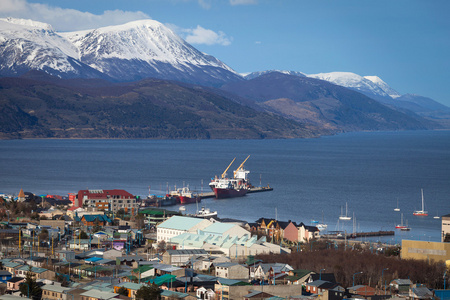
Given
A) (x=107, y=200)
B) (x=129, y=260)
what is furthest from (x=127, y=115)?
(x=129, y=260)

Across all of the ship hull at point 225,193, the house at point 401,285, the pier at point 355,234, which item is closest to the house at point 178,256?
the house at point 401,285

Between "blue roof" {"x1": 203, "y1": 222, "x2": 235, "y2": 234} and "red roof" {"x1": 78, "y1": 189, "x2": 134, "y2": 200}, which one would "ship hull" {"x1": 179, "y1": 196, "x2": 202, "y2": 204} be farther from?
"blue roof" {"x1": 203, "y1": 222, "x2": 235, "y2": 234}

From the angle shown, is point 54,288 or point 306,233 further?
point 306,233

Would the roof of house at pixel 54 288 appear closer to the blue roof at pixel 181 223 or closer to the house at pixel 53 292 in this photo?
the house at pixel 53 292

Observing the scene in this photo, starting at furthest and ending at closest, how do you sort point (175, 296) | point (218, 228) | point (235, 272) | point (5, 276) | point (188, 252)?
point (218, 228)
point (188, 252)
point (235, 272)
point (5, 276)
point (175, 296)

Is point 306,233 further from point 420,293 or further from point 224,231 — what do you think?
point 420,293

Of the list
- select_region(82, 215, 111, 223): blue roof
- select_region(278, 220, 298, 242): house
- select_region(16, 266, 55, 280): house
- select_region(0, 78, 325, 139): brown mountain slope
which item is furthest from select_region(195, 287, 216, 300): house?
select_region(0, 78, 325, 139): brown mountain slope

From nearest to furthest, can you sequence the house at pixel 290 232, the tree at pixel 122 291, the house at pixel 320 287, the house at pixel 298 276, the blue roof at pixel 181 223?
the tree at pixel 122 291
the house at pixel 320 287
the house at pixel 298 276
the blue roof at pixel 181 223
the house at pixel 290 232
